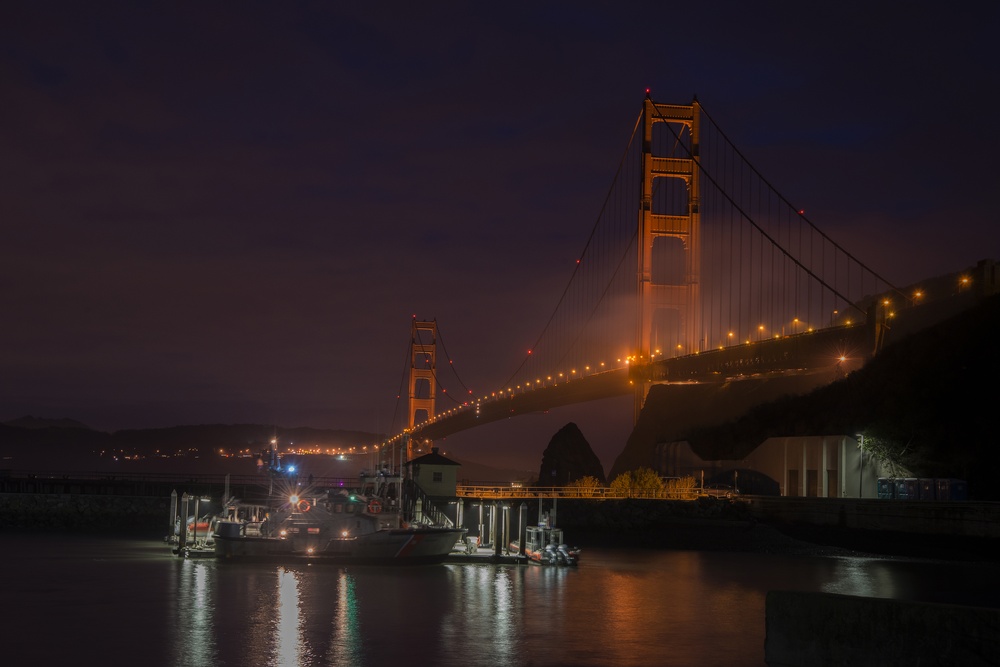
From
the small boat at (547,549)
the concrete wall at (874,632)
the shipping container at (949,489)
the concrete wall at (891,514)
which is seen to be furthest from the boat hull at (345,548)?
the concrete wall at (874,632)

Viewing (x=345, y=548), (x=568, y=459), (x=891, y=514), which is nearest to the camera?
(x=345, y=548)

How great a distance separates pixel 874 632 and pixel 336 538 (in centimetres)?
2697

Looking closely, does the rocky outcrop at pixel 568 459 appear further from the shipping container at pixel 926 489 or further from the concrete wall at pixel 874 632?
the concrete wall at pixel 874 632

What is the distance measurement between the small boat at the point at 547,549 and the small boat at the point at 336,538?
2727mm

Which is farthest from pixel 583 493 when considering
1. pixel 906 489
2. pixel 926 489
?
pixel 926 489

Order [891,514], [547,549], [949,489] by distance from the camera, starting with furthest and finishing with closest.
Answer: [949,489]
[891,514]
[547,549]

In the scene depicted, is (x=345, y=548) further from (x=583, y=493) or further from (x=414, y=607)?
(x=583, y=493)

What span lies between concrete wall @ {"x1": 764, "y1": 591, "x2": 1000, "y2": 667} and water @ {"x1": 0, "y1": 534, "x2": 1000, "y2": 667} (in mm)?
7422

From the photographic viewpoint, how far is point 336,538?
35.5 meters

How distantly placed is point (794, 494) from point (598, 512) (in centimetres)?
931

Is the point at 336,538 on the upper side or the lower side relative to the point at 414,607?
upper

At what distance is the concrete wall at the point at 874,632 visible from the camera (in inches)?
385

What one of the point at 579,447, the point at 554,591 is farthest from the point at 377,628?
the point at 579,447

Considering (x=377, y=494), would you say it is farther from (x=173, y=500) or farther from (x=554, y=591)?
(x=554, y=591)
